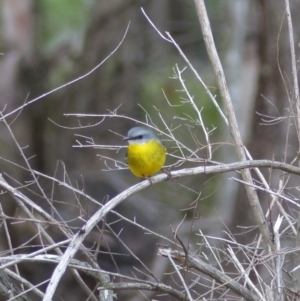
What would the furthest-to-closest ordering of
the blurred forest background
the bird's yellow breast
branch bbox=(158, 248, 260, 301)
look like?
1. the blurred forest background
2. the bird's yellow breast
3. branch bbox=(158, 248, 260, 301)

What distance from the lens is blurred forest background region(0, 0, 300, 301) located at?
30.7ft

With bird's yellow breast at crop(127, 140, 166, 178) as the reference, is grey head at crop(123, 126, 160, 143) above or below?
above

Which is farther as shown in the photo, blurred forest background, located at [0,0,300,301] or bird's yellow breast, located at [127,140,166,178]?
blurred forest background, located at [0,0,300,301]

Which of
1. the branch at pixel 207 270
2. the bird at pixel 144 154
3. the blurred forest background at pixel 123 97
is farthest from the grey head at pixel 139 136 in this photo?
the blurred forest background at pixel 123 97

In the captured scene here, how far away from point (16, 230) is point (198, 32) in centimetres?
499

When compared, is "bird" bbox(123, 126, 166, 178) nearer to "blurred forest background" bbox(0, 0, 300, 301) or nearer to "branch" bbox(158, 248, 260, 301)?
"branch" bbox(158, 248, 260, 301)

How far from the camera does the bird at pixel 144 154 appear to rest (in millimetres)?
4922

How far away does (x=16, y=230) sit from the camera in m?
9.95

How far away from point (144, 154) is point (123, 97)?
645 centimetres

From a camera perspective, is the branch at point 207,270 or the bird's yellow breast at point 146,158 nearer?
the branch at point 207,270

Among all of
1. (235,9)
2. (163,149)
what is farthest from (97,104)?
(163,149)

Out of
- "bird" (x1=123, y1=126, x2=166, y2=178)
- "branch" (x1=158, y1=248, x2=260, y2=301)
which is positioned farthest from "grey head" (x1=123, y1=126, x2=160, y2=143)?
"branch" (x1=158, y1=248, x2=260, y2=301)

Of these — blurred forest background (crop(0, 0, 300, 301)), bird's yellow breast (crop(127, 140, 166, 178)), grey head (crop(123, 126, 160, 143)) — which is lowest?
blurred forest background (crop(0, 0, 300, 301))

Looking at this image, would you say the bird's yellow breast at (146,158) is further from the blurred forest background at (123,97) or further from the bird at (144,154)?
the blurred forest background at (123,97)
